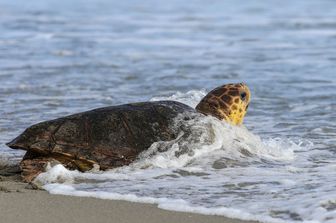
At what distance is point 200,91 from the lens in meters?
7.77

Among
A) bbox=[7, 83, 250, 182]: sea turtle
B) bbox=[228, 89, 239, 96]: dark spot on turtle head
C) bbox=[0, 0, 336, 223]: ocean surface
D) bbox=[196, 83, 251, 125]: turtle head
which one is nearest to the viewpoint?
bbox=[0, 0, 336, 223]: ocean surface

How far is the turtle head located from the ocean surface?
5.3 inches

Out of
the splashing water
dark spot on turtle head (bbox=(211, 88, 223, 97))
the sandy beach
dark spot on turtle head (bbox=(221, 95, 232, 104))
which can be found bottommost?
the sandy beach

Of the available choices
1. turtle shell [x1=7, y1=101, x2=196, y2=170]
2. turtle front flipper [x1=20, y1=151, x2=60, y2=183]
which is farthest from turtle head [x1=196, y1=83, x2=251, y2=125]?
turtle front flipper [x1=20, y1=151, x2=60, y2=183]

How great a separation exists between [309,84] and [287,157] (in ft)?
13.8

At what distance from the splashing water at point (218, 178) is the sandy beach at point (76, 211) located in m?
0.10

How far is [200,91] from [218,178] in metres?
2.40

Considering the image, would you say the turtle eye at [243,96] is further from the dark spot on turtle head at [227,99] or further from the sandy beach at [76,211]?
the sandy beach at [76,211]

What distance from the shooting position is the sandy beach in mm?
4457

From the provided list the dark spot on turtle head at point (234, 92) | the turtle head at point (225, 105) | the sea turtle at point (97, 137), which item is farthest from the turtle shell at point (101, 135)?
the dark spot on turtle head at point (234, 92)

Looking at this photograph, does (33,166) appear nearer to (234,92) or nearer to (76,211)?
(76,211)

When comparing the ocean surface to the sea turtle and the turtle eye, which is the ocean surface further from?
the turtle eye

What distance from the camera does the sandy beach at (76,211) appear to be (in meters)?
4.46

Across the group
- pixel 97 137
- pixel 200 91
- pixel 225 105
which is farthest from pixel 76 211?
pixel 200 91
